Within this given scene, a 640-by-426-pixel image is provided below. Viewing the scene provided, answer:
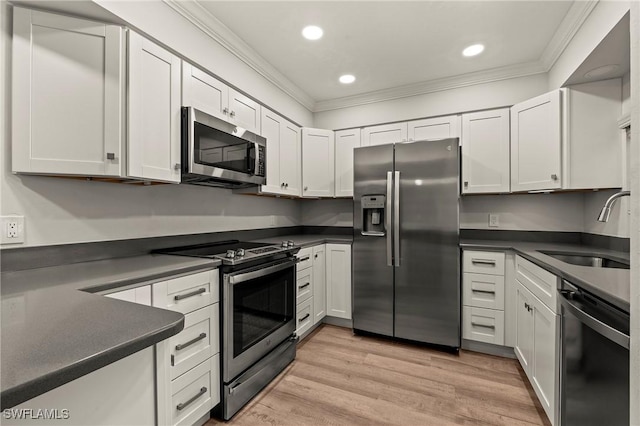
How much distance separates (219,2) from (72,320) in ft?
6.95

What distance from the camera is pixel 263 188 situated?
2605mm

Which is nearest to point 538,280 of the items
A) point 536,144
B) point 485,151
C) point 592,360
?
point 592,360

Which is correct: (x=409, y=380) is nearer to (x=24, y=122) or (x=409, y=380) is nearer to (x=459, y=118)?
(x=459, y=118)

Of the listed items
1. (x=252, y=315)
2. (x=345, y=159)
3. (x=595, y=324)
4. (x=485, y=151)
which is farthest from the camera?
(x=345, y=159)

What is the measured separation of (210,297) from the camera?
1.68m

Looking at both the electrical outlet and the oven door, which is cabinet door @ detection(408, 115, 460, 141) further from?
the electrical outlet

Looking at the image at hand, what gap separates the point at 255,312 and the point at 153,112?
1410mm

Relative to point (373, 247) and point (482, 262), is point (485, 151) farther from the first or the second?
point (373, 247)

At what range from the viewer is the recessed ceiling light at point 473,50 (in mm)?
2469

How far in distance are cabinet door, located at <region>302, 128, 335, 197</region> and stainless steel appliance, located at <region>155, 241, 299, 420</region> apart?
44.4 inches

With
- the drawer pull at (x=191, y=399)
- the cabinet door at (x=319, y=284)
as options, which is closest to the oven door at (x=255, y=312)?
the drawer pull at (x=191, y=399)

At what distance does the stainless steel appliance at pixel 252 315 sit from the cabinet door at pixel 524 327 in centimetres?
173

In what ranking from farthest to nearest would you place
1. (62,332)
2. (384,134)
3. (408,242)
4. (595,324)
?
(384,134), (408,242), (595,324), (62,332)

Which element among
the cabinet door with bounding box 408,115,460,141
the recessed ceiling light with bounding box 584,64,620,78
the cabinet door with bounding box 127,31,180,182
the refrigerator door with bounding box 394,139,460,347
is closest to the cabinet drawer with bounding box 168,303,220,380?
the cabinet door with bounding box 127,31,180,182
